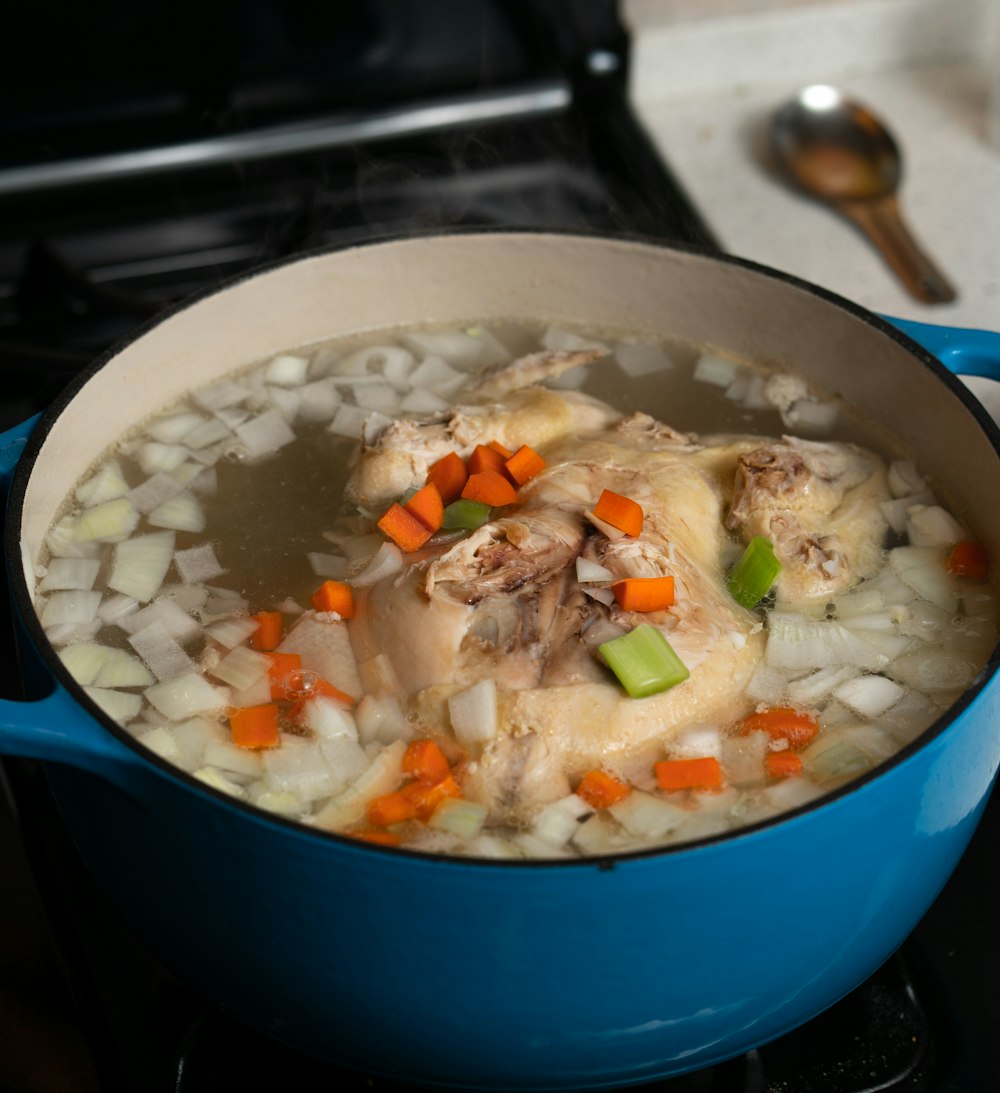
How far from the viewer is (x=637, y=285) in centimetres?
175

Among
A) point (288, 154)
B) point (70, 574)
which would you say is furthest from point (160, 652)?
point (288, 154)

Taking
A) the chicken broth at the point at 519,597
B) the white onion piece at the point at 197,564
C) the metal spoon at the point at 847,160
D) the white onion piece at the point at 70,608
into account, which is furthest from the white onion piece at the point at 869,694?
the metal spoon at the point at 847,160

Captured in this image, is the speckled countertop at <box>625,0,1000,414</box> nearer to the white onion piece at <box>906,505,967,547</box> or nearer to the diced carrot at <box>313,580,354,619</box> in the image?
the white onion piece at <box>906,505,967,547</box>

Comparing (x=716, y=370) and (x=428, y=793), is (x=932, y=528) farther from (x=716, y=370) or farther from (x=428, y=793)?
(x=428, y=793)

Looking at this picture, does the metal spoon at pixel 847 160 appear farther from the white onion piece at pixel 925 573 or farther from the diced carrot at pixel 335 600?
the diced carrot at pixel 335 600

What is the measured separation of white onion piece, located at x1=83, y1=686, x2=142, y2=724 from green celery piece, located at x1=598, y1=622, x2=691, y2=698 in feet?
1.54

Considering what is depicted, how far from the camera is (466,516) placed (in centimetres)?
151

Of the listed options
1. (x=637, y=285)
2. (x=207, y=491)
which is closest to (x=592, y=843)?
(x=207, y=491)

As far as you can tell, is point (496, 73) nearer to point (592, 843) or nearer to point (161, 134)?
point (161, 134)

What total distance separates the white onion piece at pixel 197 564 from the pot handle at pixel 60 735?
1.44 feet

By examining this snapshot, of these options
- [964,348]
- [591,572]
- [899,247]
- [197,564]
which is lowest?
[899,247]

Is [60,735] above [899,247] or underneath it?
above

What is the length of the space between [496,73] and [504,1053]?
210cm

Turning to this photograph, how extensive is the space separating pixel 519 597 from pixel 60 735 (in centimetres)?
49
